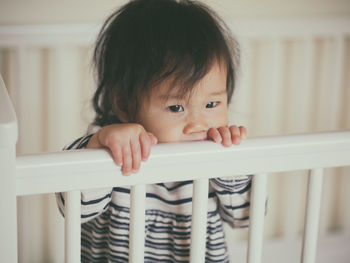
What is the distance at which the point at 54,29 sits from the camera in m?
1.14

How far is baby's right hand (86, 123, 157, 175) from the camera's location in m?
0.57

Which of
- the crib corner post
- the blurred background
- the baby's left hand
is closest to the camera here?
the crib corner post

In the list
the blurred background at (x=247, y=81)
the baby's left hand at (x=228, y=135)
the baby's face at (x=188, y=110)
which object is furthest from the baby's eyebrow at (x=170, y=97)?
the blurred background at (x=247, y=81)

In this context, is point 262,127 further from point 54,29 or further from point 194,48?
point 194,48

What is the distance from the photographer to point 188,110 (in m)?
0.78

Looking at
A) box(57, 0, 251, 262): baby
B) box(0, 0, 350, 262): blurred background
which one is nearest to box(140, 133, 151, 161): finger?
box(57, 0, 251, 262): baby

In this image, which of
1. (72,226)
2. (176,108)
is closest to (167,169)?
(72,226)

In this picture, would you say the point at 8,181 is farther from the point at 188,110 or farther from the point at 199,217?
the point at 188,110

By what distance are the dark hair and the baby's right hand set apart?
0.15 m

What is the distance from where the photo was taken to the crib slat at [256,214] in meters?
0.63

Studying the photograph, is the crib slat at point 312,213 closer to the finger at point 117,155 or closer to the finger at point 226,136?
the finger at point 226,136

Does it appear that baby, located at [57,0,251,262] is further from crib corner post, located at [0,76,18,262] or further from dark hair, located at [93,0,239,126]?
crib corner post, located at [0,76,18,262]

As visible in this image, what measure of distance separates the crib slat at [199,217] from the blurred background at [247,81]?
635 mm

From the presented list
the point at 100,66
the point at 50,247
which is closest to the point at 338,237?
the point at 50,247
